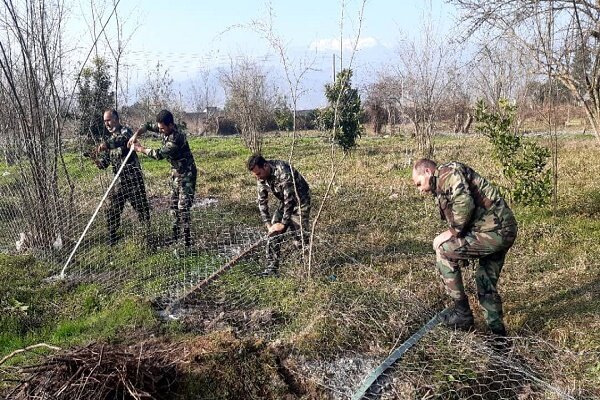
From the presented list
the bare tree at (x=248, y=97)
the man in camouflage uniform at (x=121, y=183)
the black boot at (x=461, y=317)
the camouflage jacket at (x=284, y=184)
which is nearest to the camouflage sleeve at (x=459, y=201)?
the black boot at (x=461, y=317)

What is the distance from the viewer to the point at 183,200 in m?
6.12

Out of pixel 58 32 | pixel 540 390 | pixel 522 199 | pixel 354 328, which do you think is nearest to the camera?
pixel 540 390

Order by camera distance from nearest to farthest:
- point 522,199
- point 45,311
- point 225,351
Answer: point 225,351 < point 45,311 < point 522,199

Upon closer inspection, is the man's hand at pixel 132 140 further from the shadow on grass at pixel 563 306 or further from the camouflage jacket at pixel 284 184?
the shadow on grass at pixel 563 306

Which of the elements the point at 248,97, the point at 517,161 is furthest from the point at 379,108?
the point at 517,161

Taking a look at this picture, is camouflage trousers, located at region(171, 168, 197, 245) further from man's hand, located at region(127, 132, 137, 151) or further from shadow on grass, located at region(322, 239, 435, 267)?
shadow on grass, located at region(322, 239, 435, 267)

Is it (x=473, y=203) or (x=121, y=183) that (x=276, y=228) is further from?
(x=121, y=183)

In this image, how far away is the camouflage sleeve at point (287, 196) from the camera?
198 inches

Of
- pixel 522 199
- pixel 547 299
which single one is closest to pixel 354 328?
pixel 547 299

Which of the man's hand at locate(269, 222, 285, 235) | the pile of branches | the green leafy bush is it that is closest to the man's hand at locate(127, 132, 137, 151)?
the man's hand at locate(269, 222, 285, 235)

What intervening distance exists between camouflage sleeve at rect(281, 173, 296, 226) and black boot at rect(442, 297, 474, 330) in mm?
1772

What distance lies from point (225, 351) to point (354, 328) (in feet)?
2.96

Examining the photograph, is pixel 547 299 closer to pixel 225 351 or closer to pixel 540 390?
pixel 540 390

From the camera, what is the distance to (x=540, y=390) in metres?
3.19
